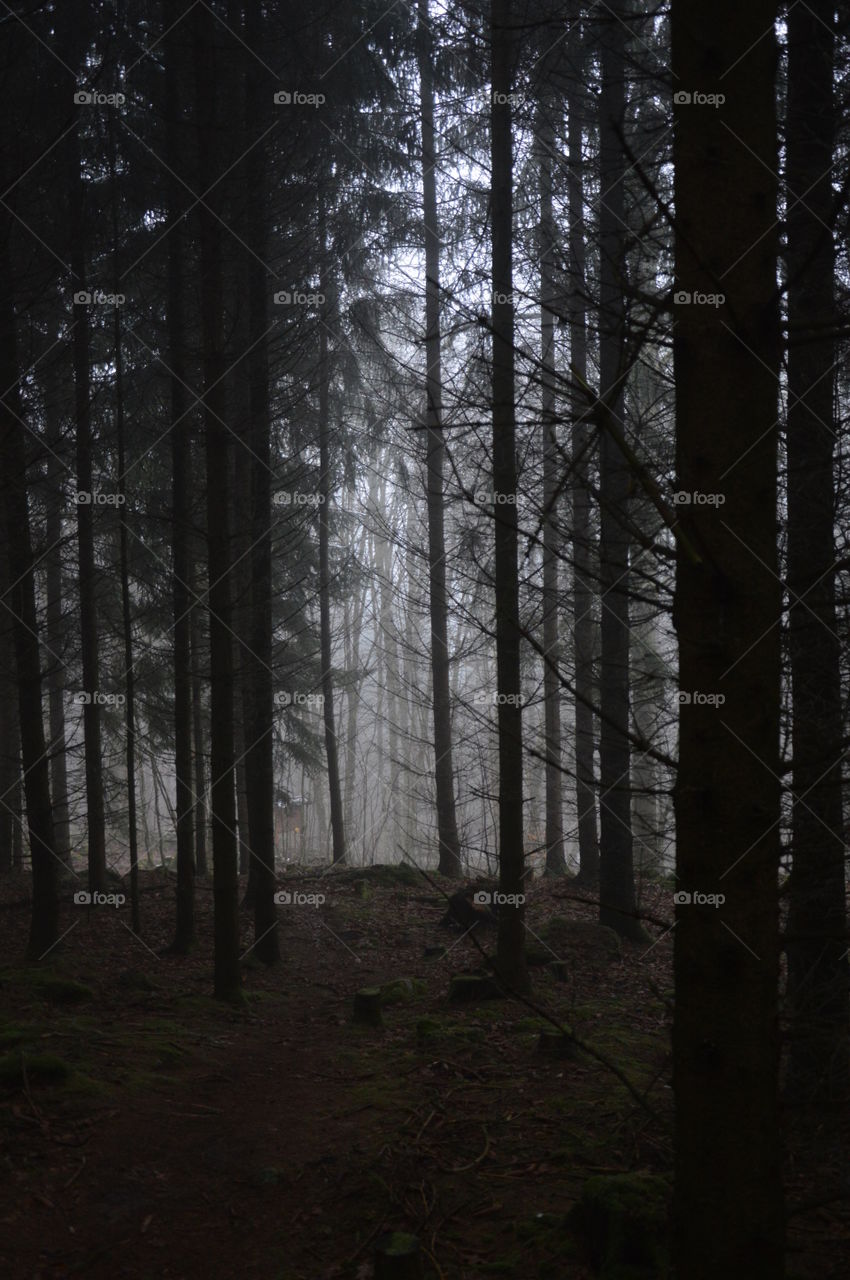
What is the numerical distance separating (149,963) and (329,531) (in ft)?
37.8

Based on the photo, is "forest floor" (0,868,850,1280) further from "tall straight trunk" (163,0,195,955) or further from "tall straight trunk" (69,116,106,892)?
"tall straight trunk" (69,116,106,892)

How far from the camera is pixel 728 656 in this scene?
8.80 feet

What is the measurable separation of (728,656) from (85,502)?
9938mm

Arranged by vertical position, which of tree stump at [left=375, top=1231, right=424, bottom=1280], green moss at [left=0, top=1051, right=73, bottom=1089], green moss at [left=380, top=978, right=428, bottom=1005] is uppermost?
green moss at [left=0, top=1051, right=73, bottom=1089]

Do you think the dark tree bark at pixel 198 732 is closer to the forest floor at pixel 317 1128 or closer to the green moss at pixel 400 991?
the green moss at pixel 400 991

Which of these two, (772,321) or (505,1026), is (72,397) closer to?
(505,1026)

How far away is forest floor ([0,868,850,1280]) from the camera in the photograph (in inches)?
179

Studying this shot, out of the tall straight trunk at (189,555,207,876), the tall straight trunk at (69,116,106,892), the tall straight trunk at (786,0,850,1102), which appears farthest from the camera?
the tall straight trunk at (189,555,207,876)

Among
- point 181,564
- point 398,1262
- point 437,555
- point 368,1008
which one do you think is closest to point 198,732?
point 437,555

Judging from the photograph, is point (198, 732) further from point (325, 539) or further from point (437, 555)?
point (437, 555)

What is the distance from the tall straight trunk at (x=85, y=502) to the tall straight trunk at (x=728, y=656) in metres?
8.98

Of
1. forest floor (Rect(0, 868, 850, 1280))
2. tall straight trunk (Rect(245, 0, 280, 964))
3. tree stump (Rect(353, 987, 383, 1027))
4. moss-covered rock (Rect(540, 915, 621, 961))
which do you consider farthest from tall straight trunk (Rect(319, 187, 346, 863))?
tree stump (Rect(353, 987, 383, 1027))

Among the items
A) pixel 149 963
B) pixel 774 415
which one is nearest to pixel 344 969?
pixel 149 963

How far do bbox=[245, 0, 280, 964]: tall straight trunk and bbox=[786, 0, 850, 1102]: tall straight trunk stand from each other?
22.7ft
